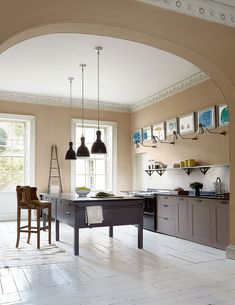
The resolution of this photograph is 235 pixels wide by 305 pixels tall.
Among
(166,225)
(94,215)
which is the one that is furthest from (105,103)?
(94,215)

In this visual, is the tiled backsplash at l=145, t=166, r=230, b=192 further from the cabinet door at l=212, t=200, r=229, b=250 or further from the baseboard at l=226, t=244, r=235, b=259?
the baseboard at l=226, t=244, r=235, b=259

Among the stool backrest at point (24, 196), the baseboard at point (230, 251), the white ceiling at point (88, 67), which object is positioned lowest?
the baseboard at point (230, 251)

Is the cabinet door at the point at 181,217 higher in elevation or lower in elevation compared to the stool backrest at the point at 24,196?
lower

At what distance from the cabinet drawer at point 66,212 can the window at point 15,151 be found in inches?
124

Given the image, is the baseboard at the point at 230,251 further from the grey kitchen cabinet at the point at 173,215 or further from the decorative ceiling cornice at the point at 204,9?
the decorative ceiling cornice at the point at 204,9

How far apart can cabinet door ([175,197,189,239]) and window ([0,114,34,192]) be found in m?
4.10

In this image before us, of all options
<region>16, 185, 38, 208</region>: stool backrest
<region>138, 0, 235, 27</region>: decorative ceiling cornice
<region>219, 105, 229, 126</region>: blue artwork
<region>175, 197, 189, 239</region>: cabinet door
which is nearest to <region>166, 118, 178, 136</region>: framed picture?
<region>219, 105, 229, 126</region>: blue artwork

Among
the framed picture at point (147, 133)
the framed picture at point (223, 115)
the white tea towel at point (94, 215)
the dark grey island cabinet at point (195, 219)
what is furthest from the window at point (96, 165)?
the white tea towel at point (94, 215)

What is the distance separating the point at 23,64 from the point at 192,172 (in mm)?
4025

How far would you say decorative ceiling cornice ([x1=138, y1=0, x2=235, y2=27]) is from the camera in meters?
4.12

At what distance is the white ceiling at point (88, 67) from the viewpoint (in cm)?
552

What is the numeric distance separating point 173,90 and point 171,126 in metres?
0.84

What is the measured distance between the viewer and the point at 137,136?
940 cm

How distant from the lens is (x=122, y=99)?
9.16m
